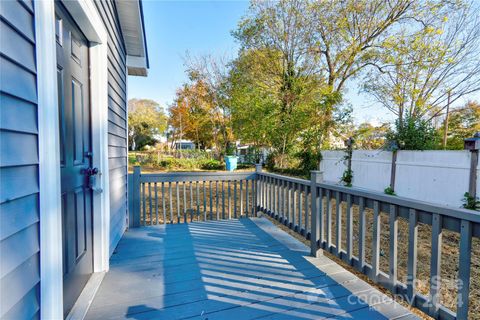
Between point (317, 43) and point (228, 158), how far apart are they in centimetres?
581

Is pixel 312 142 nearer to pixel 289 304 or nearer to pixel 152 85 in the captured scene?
pixel 289 304

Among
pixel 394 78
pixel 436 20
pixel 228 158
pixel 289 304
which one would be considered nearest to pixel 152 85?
pixel 228 158

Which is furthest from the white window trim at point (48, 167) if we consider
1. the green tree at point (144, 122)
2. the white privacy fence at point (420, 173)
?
the green tree at point (144, 122)

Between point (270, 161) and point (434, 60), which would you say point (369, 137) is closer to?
point (434, 60)

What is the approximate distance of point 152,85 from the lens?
17.2 m

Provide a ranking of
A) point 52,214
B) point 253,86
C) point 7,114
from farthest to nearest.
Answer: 1. point 253,86
2. point 52,214
3. point 7,114

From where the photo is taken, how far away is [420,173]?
5707 millimetres

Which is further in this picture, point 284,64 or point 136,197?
point 284,64

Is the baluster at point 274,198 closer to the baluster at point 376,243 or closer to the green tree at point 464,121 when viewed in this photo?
the baluster at point 376,243

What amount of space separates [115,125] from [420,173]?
20.8 ft

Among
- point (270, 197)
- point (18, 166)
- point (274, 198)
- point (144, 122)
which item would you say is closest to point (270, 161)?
point (270, 197)

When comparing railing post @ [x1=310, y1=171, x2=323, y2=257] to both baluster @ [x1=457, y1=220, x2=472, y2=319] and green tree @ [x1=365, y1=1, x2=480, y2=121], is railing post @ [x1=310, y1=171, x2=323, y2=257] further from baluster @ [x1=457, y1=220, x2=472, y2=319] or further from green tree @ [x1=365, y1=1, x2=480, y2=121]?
green tree @ [x1=365, y1=1, x2=480, y2=121]

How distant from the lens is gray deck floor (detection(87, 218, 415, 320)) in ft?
5.41

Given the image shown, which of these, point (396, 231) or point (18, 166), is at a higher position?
point (18, 166)
